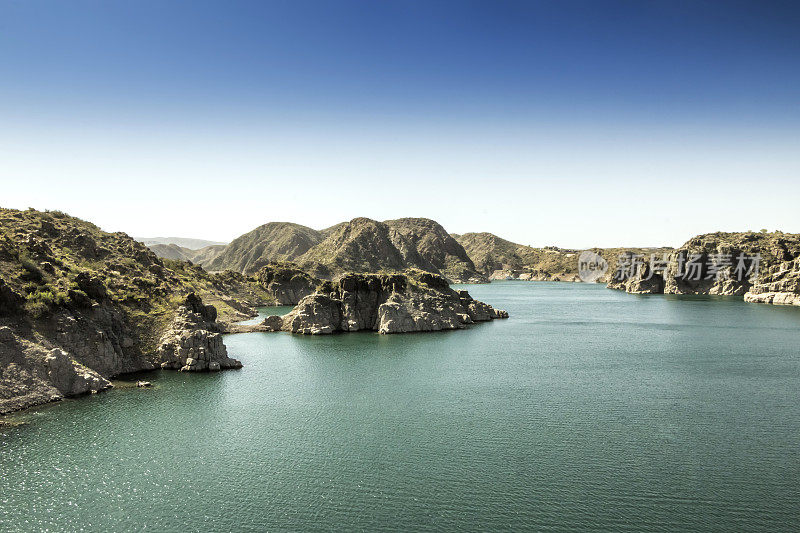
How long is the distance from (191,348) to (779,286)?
188695 millimetres

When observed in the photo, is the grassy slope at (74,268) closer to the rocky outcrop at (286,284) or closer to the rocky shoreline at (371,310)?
the rocky shoreline at (371,310)

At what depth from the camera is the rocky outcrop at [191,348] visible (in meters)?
63.3

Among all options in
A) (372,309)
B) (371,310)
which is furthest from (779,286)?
(371,310)

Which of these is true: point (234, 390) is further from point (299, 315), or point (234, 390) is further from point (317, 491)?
point (299, 315)

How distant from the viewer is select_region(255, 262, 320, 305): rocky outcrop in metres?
166

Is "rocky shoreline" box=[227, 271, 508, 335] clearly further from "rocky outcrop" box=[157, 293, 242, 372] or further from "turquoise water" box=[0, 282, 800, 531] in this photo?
"rocky outcrop" box=[157, 293, 242, 372]

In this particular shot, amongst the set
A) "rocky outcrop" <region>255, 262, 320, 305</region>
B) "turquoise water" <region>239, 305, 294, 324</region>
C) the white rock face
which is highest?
"rocky outcrop" <region>255, 262, 320, 305</region>

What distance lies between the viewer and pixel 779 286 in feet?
524

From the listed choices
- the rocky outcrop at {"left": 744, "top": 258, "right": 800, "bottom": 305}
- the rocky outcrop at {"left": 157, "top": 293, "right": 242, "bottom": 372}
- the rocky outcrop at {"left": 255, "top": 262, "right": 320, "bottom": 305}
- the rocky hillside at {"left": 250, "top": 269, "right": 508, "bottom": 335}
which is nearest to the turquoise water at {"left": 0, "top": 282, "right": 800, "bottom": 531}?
the rocky outcrop at {"left": 157, "top": 293, "right": 242, "bottom": 372}

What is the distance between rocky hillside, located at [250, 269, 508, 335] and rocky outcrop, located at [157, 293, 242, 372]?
32.2m

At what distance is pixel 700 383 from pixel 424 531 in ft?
157

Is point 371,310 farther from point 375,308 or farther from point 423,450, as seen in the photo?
point 423,450

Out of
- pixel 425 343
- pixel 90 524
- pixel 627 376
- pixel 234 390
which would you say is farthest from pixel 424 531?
pixel 425 343

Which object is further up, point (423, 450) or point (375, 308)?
point (375, 308)
